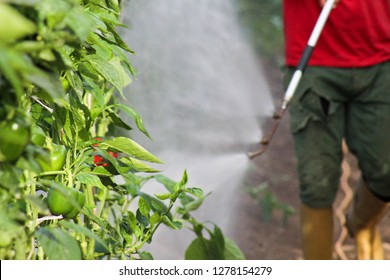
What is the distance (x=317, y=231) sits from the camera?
2807 mm

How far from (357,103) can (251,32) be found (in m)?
4.01

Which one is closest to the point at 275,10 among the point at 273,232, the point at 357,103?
the point at 273,232

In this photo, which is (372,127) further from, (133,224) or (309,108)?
(133,224)

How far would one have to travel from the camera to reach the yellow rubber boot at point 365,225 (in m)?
2.99

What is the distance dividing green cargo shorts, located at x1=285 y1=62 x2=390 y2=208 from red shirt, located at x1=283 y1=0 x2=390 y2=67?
0.10ft

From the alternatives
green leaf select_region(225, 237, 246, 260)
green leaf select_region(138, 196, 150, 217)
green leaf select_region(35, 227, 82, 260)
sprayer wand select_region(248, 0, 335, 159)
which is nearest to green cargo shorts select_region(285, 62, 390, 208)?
sprayer wand select_region(248, 0, 335, 159)

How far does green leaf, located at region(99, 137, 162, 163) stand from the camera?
4.11 ft

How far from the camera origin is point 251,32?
22.0ft

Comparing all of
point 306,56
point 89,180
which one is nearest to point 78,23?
point 89,180

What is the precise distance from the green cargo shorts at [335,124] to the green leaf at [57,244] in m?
1.77

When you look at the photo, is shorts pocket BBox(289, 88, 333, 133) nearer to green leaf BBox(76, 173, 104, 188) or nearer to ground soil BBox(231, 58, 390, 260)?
ground soil BBox(231, 58, 390, 260)

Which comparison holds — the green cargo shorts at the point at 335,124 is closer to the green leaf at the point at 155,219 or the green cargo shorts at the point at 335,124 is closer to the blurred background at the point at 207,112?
the blurred background at the point at 207,112

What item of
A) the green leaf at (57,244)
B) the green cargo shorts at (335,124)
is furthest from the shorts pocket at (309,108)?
the green leaf at (57,244)

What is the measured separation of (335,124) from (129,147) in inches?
60.7
